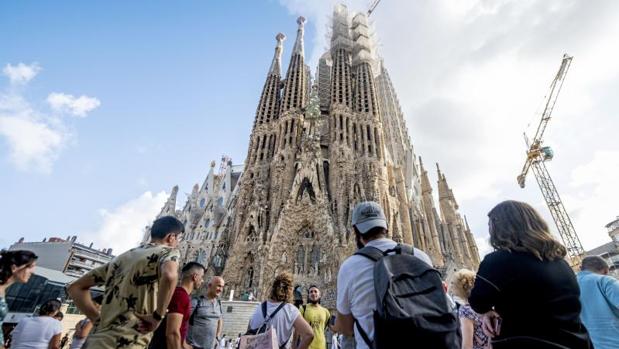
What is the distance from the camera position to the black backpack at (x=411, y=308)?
1.39 m

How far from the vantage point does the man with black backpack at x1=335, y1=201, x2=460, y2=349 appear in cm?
140

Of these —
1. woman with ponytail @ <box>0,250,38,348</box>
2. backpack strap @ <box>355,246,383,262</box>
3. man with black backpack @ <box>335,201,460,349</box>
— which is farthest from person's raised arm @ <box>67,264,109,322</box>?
backpack strap @ <box>355,246,383,262</box>

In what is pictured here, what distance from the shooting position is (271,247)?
19156 millimetres

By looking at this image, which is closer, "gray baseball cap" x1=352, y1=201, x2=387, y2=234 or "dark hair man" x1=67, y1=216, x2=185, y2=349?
"dark hair man" x1=67, y1=216, x2=185, y2=349

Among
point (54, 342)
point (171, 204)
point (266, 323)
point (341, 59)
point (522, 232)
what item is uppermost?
point (341, 59)

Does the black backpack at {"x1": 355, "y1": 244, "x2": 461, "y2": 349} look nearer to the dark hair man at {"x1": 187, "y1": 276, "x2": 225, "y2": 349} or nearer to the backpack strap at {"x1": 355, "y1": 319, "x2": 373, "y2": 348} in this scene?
the backpack strap at {"x1": 355, "y1": 319, "x2": 373, "y2": 348}

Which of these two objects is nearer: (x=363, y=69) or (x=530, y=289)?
(x=530, y=289)

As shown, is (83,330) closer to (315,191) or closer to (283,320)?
(283,320)

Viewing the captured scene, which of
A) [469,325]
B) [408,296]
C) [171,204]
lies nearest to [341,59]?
[171,204]

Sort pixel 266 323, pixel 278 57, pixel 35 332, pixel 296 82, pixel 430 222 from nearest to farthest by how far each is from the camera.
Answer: pixel 266 323
pixel 35 332
pixel 430 222
pixel 296 82
pixel 278 57

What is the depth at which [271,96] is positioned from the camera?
30141 millimetres

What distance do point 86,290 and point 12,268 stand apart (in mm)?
853

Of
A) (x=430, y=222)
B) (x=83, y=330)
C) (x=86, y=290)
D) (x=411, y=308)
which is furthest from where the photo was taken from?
(x=430, y=222)

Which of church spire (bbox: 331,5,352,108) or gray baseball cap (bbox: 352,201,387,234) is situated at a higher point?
church spire (bbox: 331,5,352,108)
